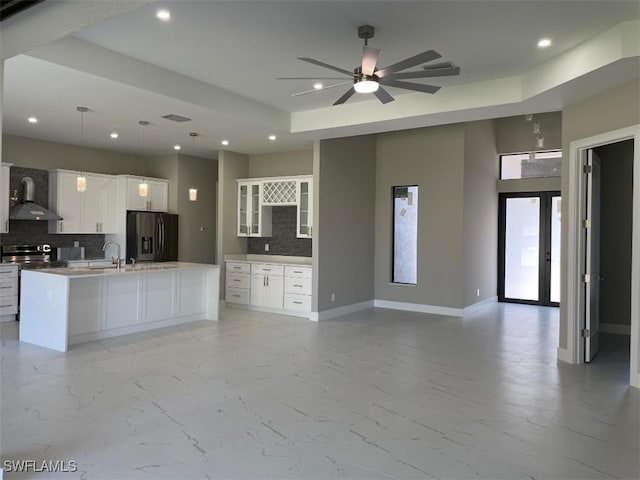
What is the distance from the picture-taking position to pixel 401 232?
8781 millimetres

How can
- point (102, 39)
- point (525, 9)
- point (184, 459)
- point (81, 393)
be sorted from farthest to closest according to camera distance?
point (102, 39)
point (81, 393)
point (525, 9)
point (184, 459)

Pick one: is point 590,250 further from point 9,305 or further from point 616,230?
point 9,305

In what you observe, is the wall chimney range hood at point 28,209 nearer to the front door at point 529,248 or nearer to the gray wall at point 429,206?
the gray wall at point 429,206

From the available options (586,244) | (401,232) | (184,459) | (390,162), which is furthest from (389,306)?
Result: (184,459)

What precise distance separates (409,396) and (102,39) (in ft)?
13.5

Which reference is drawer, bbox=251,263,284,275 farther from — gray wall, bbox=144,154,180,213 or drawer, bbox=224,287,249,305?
gray wall, bbox=144,154,180,213

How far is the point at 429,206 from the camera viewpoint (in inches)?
330

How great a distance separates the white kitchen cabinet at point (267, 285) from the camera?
26.2 ft

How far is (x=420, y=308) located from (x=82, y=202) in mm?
6028

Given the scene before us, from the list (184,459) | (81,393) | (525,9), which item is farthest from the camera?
(81,393)

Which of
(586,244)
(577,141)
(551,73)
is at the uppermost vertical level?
(551,73)

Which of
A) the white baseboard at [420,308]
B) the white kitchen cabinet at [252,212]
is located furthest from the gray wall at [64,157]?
the white baseboard at [420,308]

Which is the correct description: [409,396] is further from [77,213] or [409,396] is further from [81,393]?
[77,213]

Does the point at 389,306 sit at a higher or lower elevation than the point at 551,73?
lower
